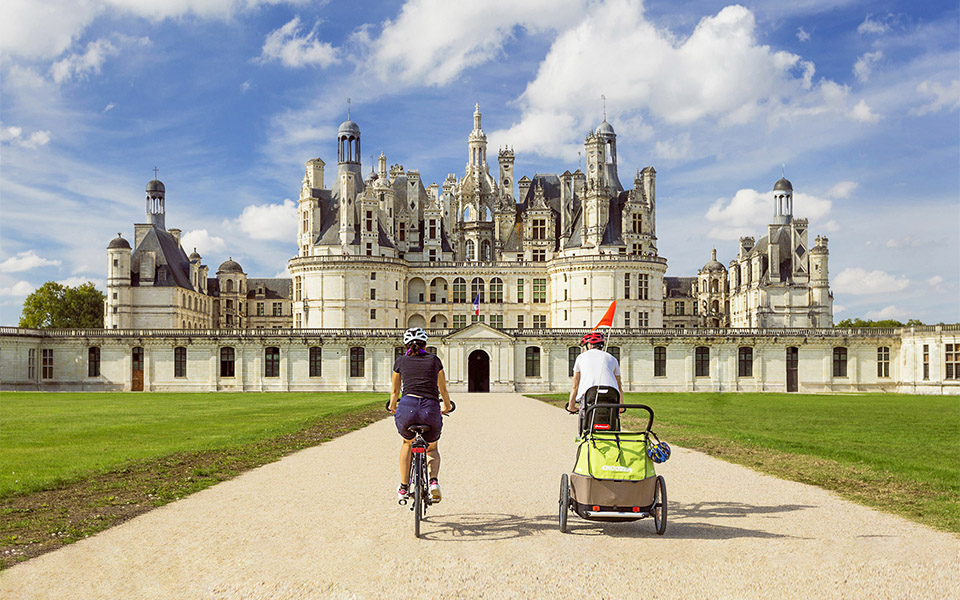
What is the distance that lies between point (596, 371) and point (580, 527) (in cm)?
202

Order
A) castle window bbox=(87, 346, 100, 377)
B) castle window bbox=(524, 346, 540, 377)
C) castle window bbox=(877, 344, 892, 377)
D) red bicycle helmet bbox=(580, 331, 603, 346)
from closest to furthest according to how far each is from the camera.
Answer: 1. red bicycle helmet bbox=(580, 331, 603, 346)
2. castle window bbox=(524, 346, 540, 377)
3. castle window bbox=(87, 346, 100, 377)
4. castle window bbox=(877, 344, 892, 377)

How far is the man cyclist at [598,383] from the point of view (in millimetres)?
10266

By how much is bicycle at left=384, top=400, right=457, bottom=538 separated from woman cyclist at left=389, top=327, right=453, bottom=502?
0.19ft

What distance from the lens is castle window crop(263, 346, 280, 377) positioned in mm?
63006

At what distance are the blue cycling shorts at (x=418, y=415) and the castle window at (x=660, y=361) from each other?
55260 mm

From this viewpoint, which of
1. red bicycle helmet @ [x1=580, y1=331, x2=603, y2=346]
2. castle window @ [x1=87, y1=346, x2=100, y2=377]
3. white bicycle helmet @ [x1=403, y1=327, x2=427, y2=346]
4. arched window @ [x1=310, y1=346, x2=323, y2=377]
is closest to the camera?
white bicycle helmet @ [x1=403, y1=327, x2=427, y2=346]

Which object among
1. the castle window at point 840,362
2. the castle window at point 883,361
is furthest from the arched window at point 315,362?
the castle window at point 883,361

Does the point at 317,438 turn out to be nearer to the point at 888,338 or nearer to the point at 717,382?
the point at 717,382

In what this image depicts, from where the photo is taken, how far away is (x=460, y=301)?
3132 inches

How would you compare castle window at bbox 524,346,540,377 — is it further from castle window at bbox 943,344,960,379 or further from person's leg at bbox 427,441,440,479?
person's leg at bbox 427,441,440,479

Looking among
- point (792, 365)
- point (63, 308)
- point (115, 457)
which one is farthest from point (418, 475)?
point (63, 308)

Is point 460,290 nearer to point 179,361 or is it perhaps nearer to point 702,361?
point 702,361

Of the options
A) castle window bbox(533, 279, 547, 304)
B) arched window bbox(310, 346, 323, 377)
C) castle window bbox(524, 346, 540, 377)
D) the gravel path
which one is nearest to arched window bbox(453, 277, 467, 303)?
castle window bbox(533, 279, 547, 304)

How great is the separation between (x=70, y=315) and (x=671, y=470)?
85827 millimetres
